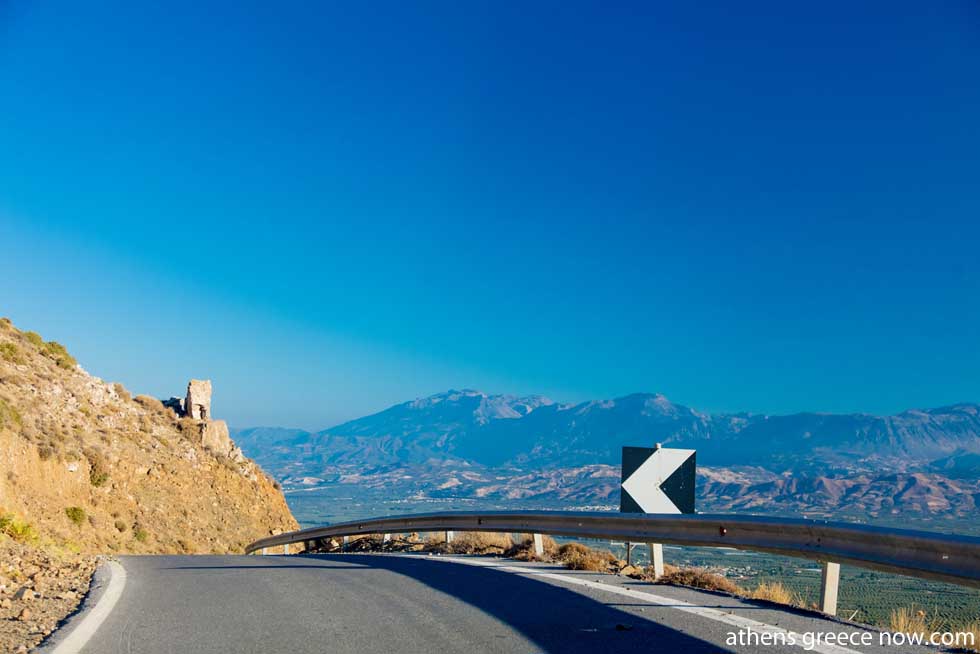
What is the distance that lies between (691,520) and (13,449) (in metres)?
26.1

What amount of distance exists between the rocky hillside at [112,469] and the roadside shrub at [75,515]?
5cm

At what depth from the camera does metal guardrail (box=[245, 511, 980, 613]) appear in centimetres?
569

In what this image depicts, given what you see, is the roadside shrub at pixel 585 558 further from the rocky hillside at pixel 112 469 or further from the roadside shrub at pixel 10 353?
the roadside shrub at pixel 10 353

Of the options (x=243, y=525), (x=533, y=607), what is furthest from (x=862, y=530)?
(x=243, y=525)

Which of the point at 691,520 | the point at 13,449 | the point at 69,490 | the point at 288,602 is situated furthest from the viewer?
the point at 69,490

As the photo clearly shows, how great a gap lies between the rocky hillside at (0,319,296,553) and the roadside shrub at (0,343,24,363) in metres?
0.06

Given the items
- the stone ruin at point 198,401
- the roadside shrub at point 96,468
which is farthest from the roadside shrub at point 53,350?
the roadside shrub at point 96,468

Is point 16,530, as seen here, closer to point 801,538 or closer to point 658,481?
point 658,481

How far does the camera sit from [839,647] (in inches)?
234

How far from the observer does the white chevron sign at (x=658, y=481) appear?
10.2 m

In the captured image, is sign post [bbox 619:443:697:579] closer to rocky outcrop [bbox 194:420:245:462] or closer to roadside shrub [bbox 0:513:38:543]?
roadside shrub [bbox 0:513:38:543]

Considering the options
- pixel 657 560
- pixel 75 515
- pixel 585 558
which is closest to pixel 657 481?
pixel 657 560

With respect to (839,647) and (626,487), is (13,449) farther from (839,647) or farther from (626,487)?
(839,647)

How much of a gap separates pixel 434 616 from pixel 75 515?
1065 inches
